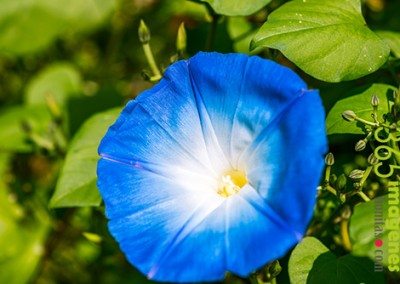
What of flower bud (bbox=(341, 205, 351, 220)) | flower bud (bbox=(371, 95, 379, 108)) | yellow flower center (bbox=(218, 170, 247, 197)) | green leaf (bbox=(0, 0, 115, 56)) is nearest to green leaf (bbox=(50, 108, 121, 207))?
yellow flower center (bbox=(218, 170, 247, 197))

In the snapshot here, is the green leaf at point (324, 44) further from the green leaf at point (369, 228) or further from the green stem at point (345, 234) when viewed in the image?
the green stem at point (345, 234)

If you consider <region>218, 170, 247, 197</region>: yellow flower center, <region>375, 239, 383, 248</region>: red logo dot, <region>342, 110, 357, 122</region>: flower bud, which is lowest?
→ <region>375, 239, 383, 248</region>: red logo dot

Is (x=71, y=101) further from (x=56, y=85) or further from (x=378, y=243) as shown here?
(x=378, y=243)

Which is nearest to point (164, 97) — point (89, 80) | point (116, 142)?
point (116, 142)

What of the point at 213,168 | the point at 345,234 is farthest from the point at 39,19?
the point at 345,234

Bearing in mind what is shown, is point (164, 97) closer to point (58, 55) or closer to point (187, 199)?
point (187, 199)

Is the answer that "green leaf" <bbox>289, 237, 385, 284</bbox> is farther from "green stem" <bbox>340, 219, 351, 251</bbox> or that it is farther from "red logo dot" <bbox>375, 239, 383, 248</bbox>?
"green stem" <bbox>340, 219, 351, 251</bbox>

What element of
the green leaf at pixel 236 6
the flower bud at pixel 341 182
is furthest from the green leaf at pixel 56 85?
the flower bud at pixel 341 182
